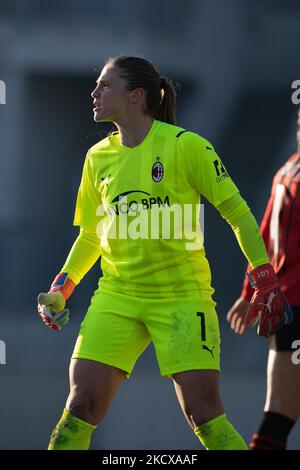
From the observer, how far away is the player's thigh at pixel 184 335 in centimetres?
573

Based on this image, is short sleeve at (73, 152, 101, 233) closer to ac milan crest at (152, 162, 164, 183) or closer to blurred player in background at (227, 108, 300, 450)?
ac milan crest at (152, 162, 164, 183)

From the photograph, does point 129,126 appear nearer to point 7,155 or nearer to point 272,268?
point 272,268

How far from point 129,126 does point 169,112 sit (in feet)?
0.92

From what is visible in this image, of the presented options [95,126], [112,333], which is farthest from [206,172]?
[95,126]

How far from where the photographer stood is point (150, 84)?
6113mm

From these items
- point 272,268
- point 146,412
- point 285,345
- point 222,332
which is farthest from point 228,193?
point 222,332

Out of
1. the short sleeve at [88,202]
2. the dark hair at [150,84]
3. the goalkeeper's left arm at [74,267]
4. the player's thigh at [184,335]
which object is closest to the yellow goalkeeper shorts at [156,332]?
the player's thigh at [184,335]

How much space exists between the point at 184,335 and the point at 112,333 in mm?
341

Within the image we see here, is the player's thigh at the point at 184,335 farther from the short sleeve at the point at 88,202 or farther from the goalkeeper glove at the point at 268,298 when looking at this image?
the short sleeve at the point at 88,202

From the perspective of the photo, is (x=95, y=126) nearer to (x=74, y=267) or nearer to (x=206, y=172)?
(x=74, y=267)

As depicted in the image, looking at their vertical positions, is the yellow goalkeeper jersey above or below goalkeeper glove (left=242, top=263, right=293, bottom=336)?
above

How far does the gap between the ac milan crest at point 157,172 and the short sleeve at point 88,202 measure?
0.40 meters

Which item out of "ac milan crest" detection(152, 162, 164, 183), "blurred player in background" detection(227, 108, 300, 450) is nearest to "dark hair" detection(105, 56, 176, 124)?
"ac milan crest" detection(152, 162, 164, 183)

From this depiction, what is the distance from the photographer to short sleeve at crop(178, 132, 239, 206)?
579 cm
